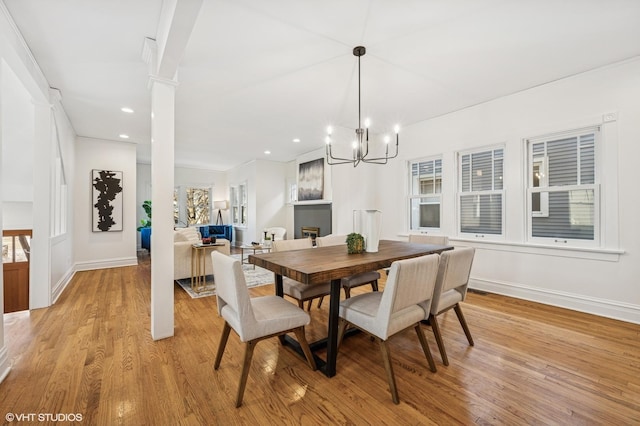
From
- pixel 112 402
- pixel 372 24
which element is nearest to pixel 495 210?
pixel 372 24

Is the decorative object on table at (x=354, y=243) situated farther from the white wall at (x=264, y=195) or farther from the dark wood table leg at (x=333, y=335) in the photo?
the white wall at (x=264, y=195)

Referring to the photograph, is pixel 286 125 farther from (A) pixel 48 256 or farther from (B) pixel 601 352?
(B) pixel 601 352

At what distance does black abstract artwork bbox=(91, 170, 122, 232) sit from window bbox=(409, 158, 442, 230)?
5.84 metres

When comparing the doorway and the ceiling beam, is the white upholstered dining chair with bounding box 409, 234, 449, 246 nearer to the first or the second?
the ceiling beam

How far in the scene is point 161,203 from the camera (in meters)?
2.50

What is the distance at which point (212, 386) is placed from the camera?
1857mm

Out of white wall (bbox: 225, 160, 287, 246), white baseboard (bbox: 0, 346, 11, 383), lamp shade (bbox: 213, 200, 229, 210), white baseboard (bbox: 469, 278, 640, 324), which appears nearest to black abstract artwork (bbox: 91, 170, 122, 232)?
white wall (bbox: 225, 160, 287, 246)

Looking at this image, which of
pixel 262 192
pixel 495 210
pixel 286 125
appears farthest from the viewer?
pixel 262 192

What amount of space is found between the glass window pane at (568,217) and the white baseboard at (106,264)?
7.23 meters

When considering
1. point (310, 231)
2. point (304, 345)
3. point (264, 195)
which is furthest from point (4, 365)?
point (264, 195)

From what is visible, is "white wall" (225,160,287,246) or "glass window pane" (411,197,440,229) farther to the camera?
"white wall" (225,160,287,246)

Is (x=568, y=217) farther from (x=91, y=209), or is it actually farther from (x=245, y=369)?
(x=91, y=209)

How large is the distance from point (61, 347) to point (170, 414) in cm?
156

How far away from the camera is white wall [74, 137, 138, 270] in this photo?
5266mm
